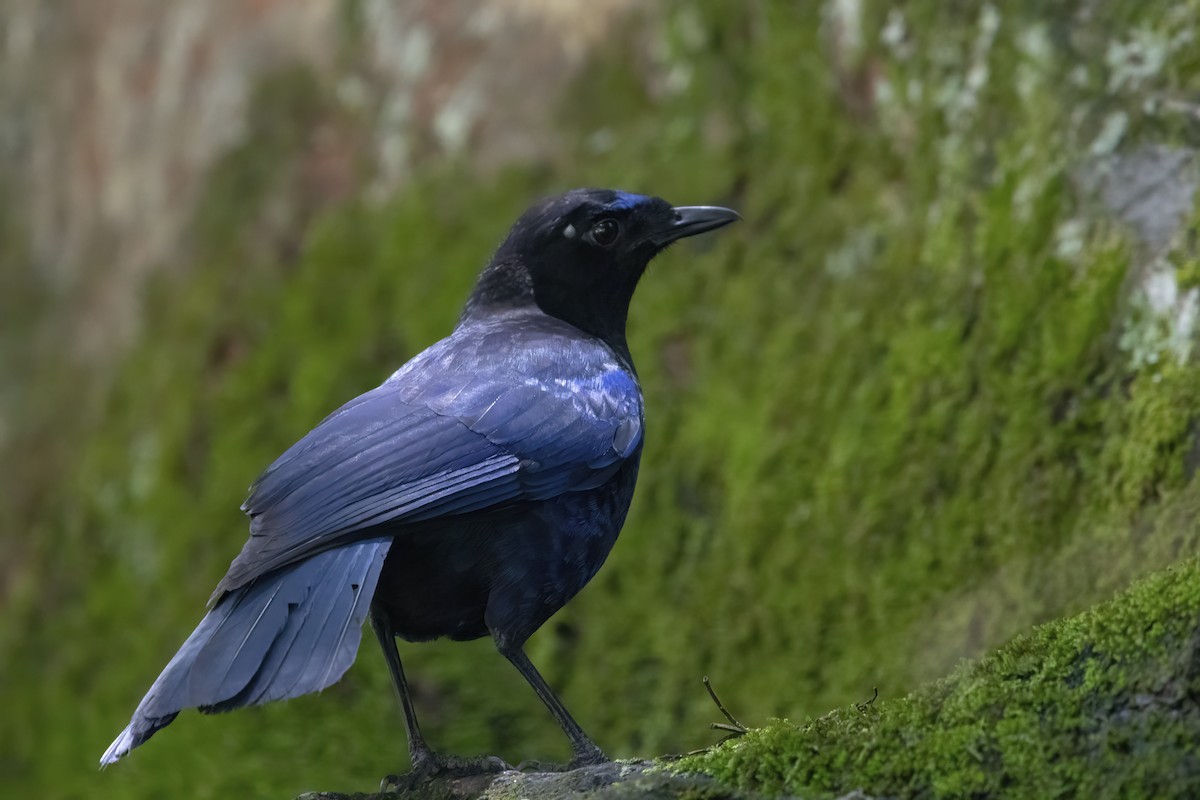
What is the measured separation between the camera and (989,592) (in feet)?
15.7

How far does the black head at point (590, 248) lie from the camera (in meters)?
5.08

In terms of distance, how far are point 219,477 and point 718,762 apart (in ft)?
15.1

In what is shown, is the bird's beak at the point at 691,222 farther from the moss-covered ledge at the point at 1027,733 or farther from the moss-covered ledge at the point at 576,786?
the moss-covered ledge at the point at 1027,733

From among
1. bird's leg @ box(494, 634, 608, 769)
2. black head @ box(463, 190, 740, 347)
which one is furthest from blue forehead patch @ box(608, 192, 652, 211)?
bird's leg @ box(494, 634, 608, 769)

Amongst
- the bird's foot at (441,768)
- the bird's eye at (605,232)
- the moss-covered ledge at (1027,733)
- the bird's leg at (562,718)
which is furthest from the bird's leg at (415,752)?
the bird's eye at (605,232)

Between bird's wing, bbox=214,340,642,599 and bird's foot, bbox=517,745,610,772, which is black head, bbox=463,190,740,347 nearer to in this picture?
bird's wing, bbox=214,340,642,599

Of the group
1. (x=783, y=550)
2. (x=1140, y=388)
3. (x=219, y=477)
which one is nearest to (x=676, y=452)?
(x=783, y=550)

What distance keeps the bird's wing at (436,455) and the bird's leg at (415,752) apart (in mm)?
544

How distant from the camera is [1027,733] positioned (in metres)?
2.79

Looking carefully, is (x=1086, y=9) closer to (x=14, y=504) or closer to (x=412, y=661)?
(x=412, y=661)

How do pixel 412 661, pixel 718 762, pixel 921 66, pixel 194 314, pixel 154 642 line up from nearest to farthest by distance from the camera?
pixel 718 762
pixel 921 66
pixel 412 661
pixel 154 642
pixel 194 314

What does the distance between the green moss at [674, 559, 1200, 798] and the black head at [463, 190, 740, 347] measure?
7.54 ft

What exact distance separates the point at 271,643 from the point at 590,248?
2.12 m

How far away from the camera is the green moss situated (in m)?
2.67
